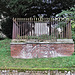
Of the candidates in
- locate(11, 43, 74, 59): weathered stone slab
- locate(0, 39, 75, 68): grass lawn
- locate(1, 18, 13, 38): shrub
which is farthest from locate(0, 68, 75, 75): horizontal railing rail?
locate(1, 18, 13, 38): shrub

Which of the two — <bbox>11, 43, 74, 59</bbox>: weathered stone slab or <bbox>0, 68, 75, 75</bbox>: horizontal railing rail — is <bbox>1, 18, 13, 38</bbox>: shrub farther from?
<bbox>0, 68, 75, 75</bbox>: horizontal railing rail

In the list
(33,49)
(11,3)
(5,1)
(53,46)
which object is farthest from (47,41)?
(5,1)

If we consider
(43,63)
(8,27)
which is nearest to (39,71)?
(43,63)

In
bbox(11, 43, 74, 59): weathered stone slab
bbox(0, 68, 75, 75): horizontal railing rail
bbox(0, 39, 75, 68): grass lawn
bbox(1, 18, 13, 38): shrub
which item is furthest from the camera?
bbox(1, 18, 13, 38): shrub

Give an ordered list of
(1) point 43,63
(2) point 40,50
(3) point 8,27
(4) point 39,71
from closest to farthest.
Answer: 1. (4) point 39,71
2. (1) point 43,63
3. (2) point 40,50
4. (3) point 8,27

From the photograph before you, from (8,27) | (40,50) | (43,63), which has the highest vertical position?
(8,27)

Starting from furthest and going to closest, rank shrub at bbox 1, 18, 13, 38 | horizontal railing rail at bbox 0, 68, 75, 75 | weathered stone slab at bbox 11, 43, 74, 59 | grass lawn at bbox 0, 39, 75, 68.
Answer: shrub at bbox 1, 18, 13, 38 → weathered stone slab at bbox 11, 43, 74, 59 → grass lawn at bbox 0, 39, 75, 68 → horizontal railing rail at bbox 0, 68, 75, 75

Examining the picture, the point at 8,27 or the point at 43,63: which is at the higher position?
the point at 8,27

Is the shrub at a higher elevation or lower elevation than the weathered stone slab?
higher

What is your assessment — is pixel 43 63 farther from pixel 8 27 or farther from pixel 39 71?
pixel 8 27

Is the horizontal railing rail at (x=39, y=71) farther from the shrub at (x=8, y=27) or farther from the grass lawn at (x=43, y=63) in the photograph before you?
the shrub at (x=8, y=27)

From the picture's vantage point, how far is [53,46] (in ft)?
20.9

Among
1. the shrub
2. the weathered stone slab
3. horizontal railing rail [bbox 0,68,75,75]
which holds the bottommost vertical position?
horizontal railing rail [bbox 0,68,75,75]

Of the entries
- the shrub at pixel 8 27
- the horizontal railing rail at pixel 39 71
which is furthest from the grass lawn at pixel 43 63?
the shrub at pixel 8 27
